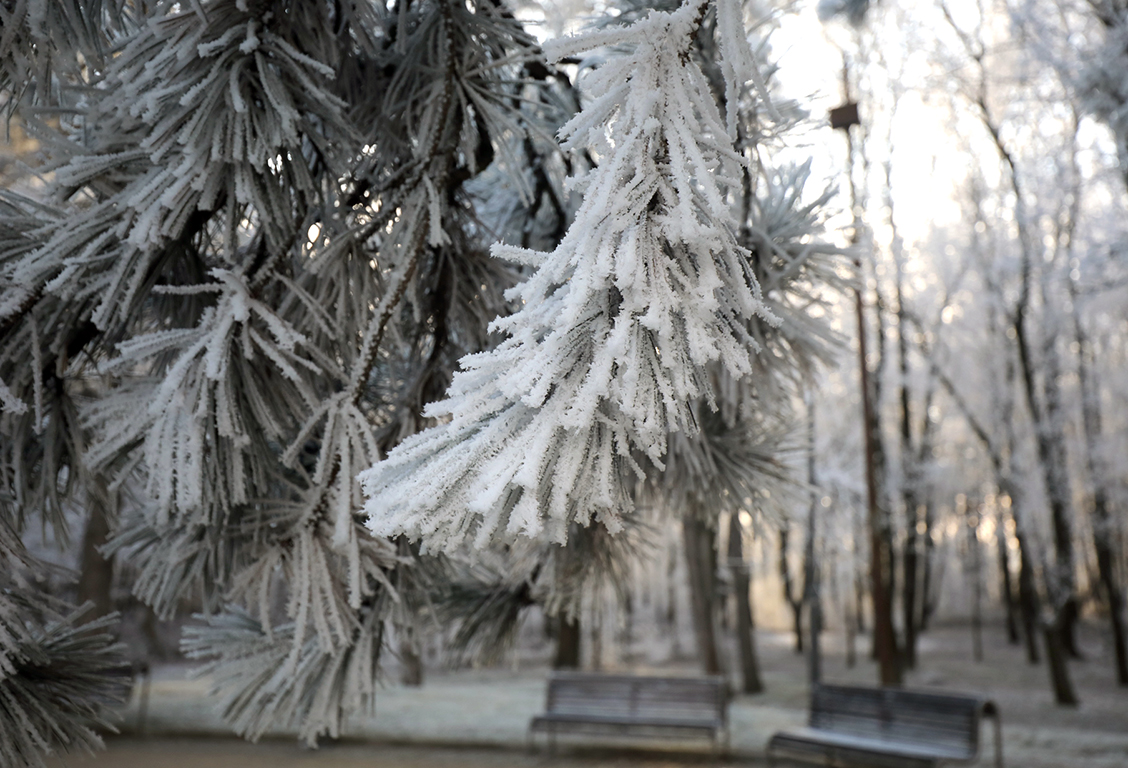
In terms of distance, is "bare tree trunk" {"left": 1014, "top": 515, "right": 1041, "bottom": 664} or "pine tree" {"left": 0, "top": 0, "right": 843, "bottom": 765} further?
"bare tree trunk" {"left": 1014, "top": 515, "right": 1041, "bottom": 664}

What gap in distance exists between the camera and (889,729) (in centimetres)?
645

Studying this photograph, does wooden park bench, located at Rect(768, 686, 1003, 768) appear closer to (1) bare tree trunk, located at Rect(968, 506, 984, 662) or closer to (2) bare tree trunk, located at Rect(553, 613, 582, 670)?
(2) bare tree trunk, located at Rect(553, 613, 582, 670)

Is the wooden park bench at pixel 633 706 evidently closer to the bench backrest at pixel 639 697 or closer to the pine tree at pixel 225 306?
the bench backrest at pixel 639 697

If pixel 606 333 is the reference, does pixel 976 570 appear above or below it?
below

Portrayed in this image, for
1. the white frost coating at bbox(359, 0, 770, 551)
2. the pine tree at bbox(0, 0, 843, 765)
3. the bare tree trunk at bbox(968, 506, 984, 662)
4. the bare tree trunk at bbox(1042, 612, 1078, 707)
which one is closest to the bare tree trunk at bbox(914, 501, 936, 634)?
the bare tree trunk at bbox(968, 506, 984, 662)

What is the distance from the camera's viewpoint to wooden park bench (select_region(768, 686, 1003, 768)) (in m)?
5.89

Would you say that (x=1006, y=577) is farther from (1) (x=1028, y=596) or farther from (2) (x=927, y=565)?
(1) (x=1028, y=596)

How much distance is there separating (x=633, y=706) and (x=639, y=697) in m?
0.10

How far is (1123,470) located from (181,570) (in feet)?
41.1

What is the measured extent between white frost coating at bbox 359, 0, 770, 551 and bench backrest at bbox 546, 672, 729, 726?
688 cm

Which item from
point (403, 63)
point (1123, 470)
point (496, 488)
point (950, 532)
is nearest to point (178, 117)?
point (403, 63)

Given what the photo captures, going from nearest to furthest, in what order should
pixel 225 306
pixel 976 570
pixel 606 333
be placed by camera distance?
1. pixel 606 333
2. pixel 225 306
3. pixel 976 570

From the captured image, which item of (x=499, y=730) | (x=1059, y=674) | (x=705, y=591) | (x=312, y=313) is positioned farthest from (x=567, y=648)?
(x=312, y=313)

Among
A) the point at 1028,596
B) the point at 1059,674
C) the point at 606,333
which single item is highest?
the point at 606,333
